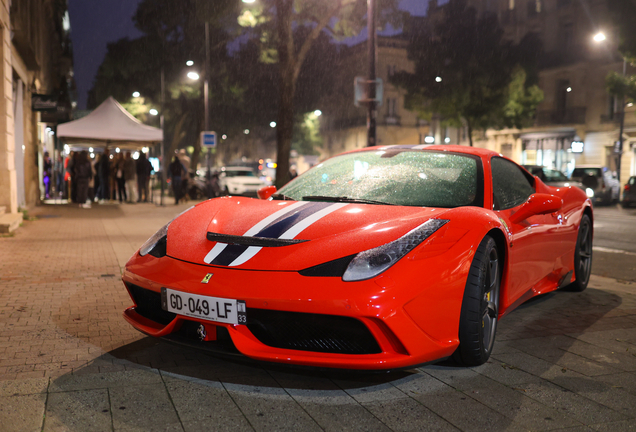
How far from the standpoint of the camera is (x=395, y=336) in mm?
2830

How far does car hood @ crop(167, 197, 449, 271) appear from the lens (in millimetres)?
3043

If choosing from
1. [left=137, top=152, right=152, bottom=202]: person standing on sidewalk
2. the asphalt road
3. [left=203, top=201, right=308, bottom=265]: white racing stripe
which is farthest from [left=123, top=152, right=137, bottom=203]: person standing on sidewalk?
[left=203, top=201, right=308, bottom=265]: white racing stripe

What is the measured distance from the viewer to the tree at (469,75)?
3472cm

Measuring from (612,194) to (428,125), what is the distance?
33346 millimetres

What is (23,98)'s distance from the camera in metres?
17.4

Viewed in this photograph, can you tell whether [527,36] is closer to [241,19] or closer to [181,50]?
[181,50]

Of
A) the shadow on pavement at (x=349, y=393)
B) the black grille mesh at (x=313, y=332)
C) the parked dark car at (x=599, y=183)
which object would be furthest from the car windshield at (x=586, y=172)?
the black grille mesh at (x=313, y=332)

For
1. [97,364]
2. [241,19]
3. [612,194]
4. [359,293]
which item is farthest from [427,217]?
[612,194]

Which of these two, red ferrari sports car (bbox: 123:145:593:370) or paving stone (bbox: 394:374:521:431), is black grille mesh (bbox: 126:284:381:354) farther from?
paving stone (bbox: 394:374:521:431)

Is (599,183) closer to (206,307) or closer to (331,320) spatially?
Result: (331,320)

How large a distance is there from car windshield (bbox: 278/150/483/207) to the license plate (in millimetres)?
1242

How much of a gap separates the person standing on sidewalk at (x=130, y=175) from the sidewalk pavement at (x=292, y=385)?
16.6m

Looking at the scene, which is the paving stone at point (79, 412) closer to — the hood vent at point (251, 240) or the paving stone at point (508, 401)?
the hood vent at point (251, 240)

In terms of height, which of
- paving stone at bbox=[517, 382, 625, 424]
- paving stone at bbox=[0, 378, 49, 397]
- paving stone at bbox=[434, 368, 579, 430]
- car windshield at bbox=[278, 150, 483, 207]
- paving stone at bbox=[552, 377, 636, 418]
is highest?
car windshield at bbox=[278, 150, 483, 207]
